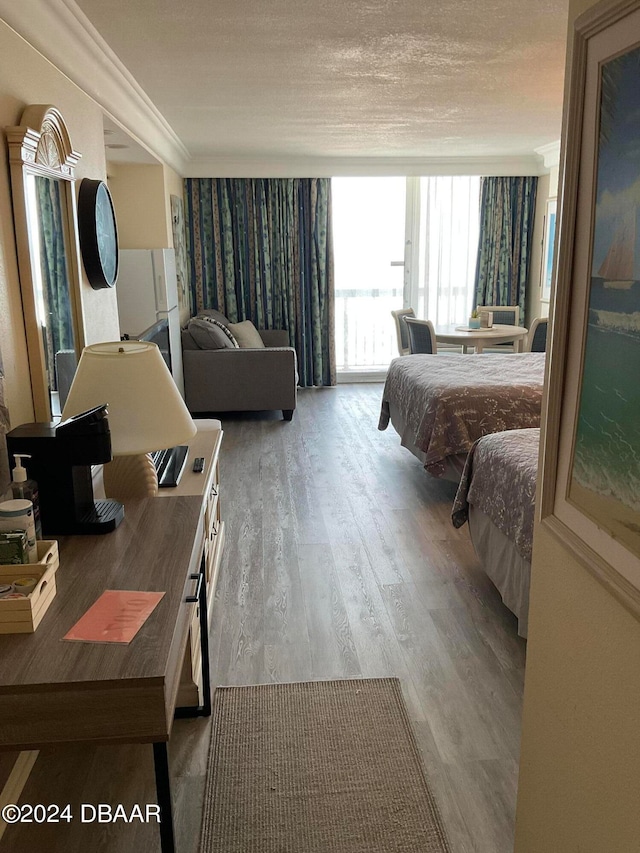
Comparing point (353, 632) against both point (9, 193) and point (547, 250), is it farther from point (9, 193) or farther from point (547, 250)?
point (547, 250)

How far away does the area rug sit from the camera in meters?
1.85

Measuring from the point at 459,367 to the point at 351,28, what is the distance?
2.62 meters

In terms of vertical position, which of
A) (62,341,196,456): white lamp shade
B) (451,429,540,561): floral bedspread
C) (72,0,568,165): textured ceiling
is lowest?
(451,429,540,561): floral bedspread

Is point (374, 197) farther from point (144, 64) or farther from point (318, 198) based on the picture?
point (144, 64)

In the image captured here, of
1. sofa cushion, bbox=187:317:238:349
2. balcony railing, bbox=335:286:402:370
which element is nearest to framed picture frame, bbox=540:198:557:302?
balcony railing, bbox=335:286:402:370

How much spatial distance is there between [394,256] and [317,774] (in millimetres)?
6593

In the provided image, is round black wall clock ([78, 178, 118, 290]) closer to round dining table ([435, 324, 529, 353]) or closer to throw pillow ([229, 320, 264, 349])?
throw pillow ([229, 320, 264, 349])

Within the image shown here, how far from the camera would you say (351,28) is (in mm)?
2834

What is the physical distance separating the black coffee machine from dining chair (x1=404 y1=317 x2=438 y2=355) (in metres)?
4.47

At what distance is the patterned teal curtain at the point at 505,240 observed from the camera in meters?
7.54

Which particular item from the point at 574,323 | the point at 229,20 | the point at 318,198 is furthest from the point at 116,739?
the point at 318,198

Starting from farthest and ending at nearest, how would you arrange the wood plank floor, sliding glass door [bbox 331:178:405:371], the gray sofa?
sliding glass door [bbox 331:178:405:371] < the gray sofa < the wood plank floor

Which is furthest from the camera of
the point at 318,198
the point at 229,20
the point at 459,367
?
the point at 318,198

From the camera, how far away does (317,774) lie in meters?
2.07
